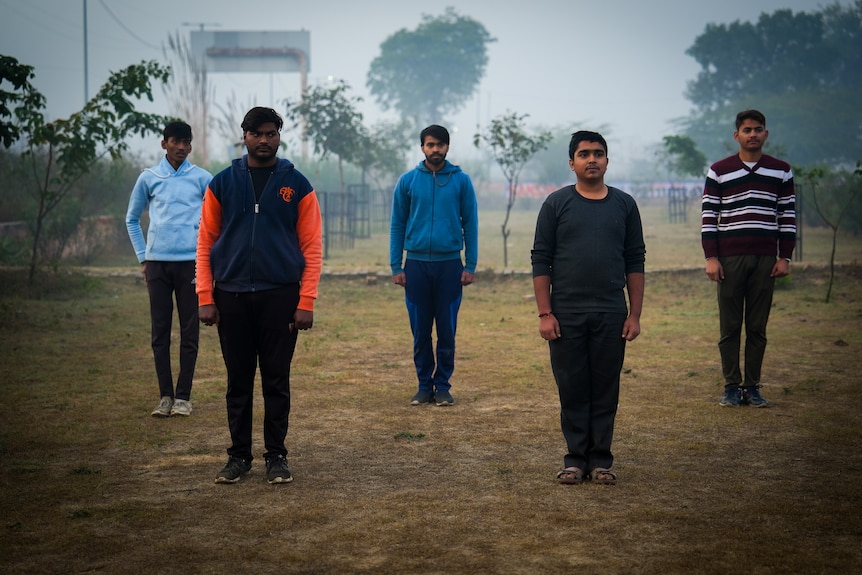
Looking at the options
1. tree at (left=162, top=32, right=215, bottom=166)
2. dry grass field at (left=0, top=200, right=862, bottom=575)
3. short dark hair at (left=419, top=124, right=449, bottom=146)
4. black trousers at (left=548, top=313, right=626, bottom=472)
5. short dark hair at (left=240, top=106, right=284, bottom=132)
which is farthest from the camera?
tree at (left=162, top=32, right=215, bottom=166)

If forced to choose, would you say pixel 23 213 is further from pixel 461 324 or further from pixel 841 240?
pixel 841 240

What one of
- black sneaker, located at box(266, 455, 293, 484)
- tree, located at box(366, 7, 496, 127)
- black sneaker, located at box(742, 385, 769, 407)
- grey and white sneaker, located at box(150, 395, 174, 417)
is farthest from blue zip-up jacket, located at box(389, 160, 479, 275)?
tree, located at box(366, 7, 496, 127)

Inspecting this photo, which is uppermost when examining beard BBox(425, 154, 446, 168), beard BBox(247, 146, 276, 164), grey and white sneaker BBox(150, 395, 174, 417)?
beard BBox(425, 154, 446, 168)

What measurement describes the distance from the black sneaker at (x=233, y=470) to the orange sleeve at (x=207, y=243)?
35.5 inches

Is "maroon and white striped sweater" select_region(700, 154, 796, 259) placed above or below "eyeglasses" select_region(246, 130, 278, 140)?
below

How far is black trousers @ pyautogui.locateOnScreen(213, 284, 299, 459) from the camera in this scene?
5.68 metres

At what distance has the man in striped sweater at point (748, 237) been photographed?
7.81m

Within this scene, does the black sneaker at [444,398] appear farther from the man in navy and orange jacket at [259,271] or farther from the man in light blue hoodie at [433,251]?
the man in navy and orange jacket at [259,271]

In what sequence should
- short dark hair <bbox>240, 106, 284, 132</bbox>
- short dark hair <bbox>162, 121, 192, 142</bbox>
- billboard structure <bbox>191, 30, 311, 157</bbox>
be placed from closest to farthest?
short dark hair <bbox>240, 106, 284, 132</bbox>, short dark hair <bbox>162, 121, 192, 142</bbox>, billboard structure <bbox>191, 30, 311, 157</bbox>

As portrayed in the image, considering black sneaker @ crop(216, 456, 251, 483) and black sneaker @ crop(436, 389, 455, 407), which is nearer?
black sneaker @ crop(216, 456, 251, 483)

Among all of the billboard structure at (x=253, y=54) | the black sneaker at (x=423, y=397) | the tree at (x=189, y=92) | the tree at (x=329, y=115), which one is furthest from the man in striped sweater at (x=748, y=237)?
the billboard structure at (x=253, y=54)

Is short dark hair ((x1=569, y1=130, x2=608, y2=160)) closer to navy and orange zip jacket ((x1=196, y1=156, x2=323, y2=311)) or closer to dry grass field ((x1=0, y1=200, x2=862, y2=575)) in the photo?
navy and orange zip jacket ((x1=196, y1=156, x2=323, y2=311))

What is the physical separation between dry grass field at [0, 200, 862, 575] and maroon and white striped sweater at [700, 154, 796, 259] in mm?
1227

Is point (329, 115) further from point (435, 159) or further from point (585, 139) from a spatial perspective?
point (585, 139)
